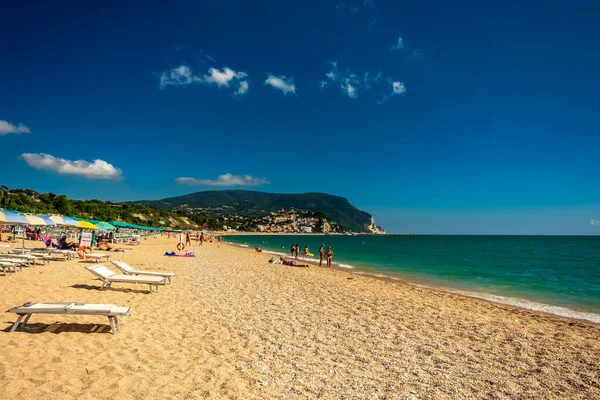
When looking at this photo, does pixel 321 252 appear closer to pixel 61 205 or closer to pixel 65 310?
pixel 65 310

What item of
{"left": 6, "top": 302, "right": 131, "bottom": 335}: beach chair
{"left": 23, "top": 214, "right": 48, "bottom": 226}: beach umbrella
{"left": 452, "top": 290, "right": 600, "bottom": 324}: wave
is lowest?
{"left": 452, "top": 290, "right": 600, "bottom": 324}: wave

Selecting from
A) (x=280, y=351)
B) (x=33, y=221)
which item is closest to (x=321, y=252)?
(x=33, y=221)

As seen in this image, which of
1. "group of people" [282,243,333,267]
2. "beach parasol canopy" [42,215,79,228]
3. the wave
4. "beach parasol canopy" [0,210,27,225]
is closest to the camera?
the wave

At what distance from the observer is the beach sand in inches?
178

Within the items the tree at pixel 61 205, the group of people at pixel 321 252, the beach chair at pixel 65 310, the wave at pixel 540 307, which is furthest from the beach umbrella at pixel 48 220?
the tree at pixel 61 205

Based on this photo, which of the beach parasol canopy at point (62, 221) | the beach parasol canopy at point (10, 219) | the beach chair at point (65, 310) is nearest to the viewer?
the beach chair at point (65, 310)

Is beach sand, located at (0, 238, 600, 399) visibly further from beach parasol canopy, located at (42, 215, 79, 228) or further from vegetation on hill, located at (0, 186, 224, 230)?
vegetation on hill, located at (0, 186, 224, 230)

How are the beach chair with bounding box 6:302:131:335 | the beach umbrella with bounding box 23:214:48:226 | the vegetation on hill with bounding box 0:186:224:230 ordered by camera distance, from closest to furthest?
1. the beach chair with bounding box 6:302:131:335
2. the beach umbrella with bounding box 23:214:48:226
3. the vegetation on hill with bounding box 0:186:224:230

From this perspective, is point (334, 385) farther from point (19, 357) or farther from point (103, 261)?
point (103, 261)

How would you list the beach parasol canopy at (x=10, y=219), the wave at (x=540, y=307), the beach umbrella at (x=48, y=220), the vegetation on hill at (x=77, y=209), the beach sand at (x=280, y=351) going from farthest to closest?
1. the vegetation on hill at (x=77, y=209)
2. the beach umbrella at (x=48, y=220)
3. the beach parasol canopy at (x=10, y=219)
4. the wave at (x=540, y=307)
5. the beach sand at (x=280, y=351)

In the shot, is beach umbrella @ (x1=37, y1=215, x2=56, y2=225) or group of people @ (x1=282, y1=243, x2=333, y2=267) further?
group of people @ (x1=282, y1=243, x2=333, y2=267)

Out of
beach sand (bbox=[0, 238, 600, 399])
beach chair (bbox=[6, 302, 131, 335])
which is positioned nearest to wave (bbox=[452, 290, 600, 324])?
beach sand (bbox=[0, 238, 600, 399])

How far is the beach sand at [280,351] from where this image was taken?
14.9 ft

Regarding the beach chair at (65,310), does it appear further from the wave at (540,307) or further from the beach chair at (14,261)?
the wave at (540,307)
